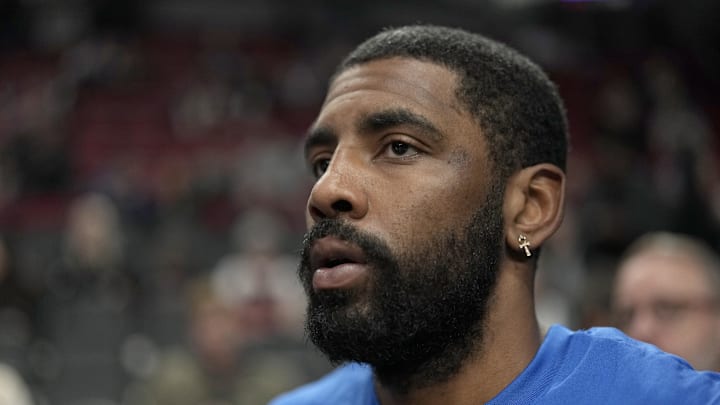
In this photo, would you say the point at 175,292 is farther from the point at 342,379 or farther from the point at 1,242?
the point at 342,379

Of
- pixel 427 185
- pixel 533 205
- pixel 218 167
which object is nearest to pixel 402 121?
pixel 427 185

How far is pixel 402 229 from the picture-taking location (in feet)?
6.34

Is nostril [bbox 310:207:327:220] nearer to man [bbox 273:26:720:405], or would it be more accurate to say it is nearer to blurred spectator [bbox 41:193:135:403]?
man [bbox 273:26:720:405]

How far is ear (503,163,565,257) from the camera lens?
2.09m

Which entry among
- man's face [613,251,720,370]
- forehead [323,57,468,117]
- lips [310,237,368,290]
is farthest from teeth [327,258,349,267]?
man's face [613,251,720,370]

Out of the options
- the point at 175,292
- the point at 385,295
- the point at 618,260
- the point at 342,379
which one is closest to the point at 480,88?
the point at 385,295

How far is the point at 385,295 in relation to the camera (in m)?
1.90

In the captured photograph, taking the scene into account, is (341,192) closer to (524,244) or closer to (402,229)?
(402,229)

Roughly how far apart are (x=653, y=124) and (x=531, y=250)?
7.45 meters

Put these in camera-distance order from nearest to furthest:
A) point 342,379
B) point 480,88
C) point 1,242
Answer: point 480,88 < point 342,379 < point 1,242

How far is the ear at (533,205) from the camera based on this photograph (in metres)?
2.09

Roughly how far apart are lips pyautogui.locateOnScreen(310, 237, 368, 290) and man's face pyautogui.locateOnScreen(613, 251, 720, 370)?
1642 millimetres

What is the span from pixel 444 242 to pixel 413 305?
15 cm

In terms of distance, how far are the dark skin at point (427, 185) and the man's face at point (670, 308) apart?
1288mm
